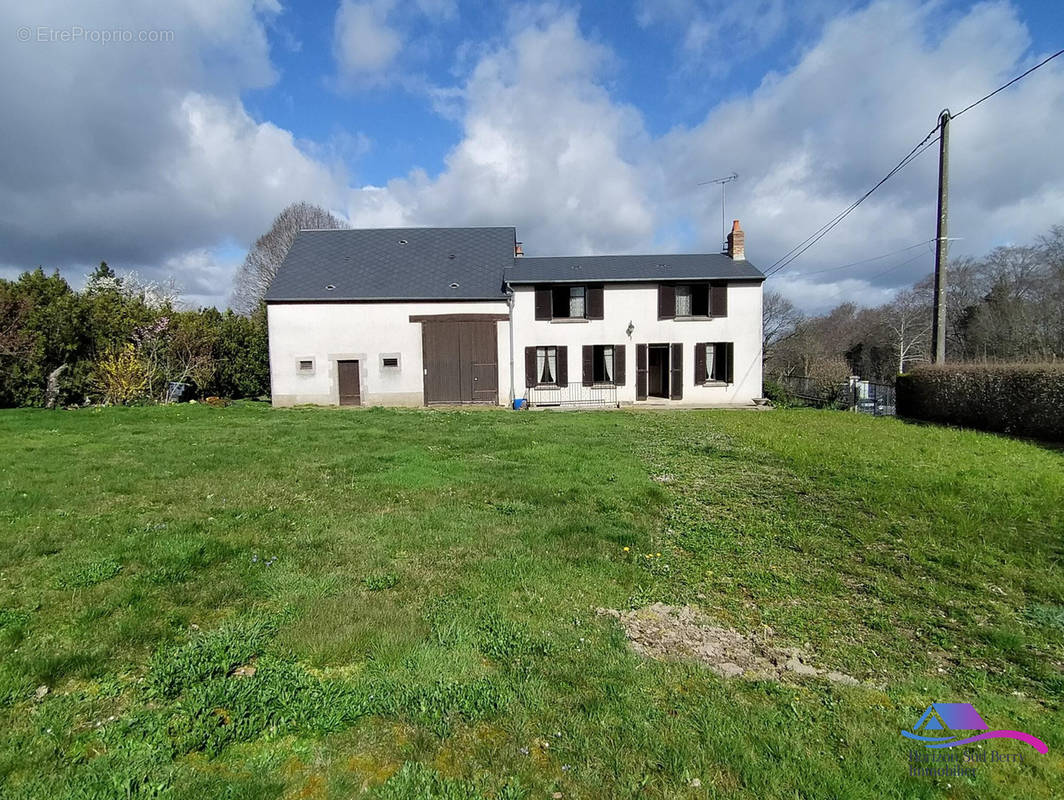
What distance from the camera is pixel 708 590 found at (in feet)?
12.8

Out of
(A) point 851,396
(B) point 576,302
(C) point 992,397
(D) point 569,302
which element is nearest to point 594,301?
(B) point 576,302

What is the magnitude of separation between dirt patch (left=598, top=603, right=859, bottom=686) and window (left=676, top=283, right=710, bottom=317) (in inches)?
697

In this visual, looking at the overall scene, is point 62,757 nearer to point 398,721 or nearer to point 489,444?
point 398,721

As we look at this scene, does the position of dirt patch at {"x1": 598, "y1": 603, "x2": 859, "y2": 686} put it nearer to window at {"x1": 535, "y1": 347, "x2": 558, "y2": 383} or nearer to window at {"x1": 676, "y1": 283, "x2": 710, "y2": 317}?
window at {"x1": 535, "y1": 347, "x2": 558, "y2": 383}

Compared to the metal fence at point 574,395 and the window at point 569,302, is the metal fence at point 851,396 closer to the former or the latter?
the metal fence at point 574,395

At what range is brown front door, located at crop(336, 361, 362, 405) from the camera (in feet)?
64.5

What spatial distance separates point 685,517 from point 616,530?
0.97 m

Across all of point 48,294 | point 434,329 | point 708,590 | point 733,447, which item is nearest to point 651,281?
point 434,329

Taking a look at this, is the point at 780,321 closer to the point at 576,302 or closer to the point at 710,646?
the point at 576,302

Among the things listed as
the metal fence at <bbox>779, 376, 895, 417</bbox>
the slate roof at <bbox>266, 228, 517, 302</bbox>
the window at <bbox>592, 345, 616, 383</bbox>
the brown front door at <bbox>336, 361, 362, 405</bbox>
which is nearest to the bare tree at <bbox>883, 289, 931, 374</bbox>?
the metal fence at <bbox>779, 376, 895, 417</bbox>

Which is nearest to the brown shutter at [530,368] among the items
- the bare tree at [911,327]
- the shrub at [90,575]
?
the shrub at [90,575]

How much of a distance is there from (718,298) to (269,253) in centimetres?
2941

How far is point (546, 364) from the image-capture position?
19.9 m

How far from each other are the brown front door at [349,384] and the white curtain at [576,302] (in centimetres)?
834
